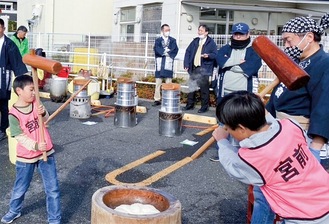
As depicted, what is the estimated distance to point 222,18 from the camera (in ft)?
48.1

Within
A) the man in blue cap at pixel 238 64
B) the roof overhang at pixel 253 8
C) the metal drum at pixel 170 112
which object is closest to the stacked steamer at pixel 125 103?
the metal drum at pixel 170 112

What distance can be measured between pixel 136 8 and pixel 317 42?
Answer: 14.5m

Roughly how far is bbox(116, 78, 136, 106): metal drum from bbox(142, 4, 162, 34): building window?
26.0 feet

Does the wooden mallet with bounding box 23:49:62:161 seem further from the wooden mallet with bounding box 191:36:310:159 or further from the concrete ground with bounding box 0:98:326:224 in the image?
the wooden mallet with bounding box 191:36:310:159

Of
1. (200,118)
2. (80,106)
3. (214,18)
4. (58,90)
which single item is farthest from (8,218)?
(214,18)

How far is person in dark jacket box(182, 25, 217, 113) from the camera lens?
939cm

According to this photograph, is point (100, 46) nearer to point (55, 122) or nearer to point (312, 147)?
point (55, 122)

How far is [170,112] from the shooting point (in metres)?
7.40

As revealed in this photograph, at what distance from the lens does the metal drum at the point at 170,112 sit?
24.2ft

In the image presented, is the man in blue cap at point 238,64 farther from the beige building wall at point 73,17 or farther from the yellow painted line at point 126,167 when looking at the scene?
the beige building wall at point 73,17

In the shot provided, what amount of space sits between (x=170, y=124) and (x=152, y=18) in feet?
30.5

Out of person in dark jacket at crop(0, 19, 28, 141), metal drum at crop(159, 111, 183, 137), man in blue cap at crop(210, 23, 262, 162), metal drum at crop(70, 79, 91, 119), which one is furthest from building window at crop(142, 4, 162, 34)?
man in blue cap at crop(210, 23, 262, 162)

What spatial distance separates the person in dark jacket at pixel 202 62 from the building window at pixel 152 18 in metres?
5.96

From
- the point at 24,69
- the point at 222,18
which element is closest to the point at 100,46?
the point at 222,18
